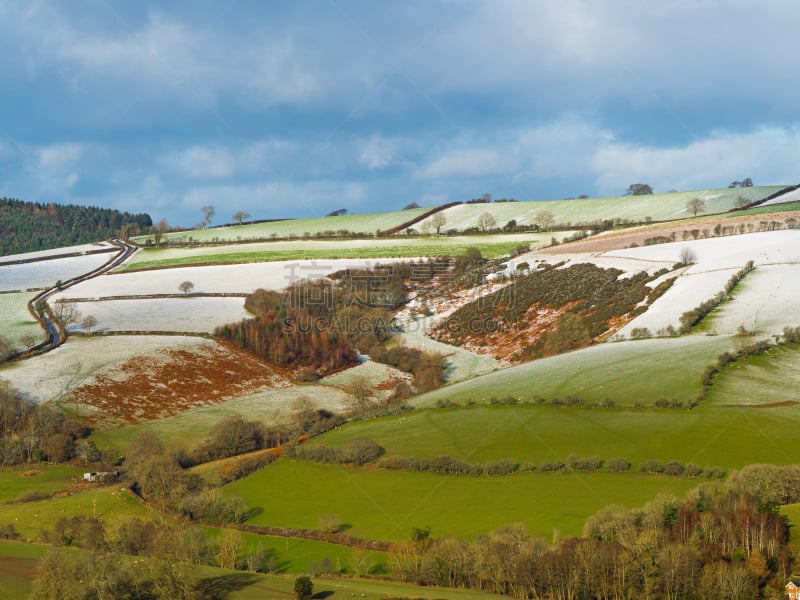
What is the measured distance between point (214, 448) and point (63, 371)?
24082 millimetres

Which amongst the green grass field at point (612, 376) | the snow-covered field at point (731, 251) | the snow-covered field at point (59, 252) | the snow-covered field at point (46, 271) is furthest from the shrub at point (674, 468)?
the snow-covered field at point (59, 252)

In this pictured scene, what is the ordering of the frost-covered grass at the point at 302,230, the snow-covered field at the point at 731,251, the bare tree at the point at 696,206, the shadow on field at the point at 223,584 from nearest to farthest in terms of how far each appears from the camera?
the shadow on field at the point at 223,584, the snow-covered field at the point at 731,251, the bare tree at the point at 696,206, the frost-covered grass at the point at 302,230

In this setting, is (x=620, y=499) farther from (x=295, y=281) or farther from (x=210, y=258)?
(x=210, y=258)

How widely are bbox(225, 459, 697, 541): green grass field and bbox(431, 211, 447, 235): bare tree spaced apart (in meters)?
121

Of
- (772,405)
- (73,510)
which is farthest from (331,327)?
(772,405)

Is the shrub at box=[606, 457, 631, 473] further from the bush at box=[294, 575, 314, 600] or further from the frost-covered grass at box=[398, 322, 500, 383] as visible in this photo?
the frost-covered grass at box=[398, 322, 500, 383]

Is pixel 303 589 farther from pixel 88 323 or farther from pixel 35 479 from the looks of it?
pixel 88 323

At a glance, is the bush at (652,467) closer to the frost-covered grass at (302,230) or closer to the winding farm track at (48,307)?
the winding farm track at (48,307)

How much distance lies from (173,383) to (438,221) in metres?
112

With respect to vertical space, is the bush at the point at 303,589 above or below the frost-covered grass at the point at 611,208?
below

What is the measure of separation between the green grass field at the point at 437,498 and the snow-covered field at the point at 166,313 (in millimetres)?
45982

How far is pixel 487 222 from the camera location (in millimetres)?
175875

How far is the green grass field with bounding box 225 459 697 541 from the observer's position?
44906mm

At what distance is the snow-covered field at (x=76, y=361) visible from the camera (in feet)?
243
